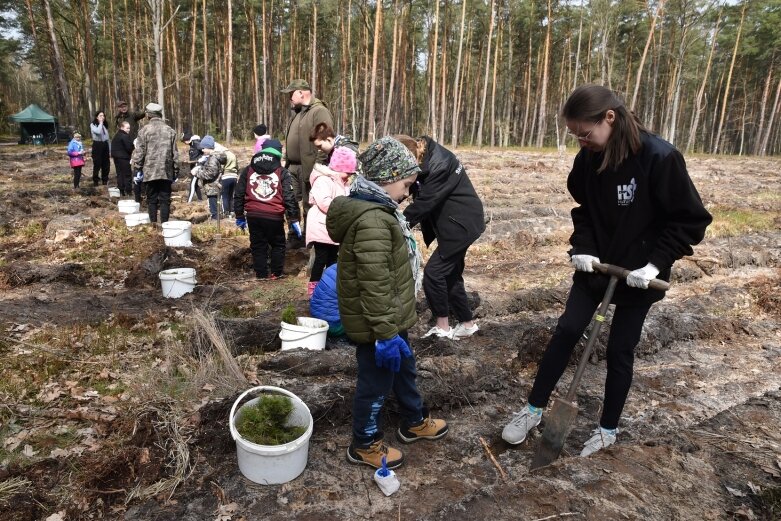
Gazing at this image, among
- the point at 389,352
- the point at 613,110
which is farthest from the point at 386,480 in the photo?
the point at 613,110

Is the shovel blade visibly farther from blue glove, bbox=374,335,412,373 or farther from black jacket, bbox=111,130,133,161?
black jacket, bbox=111,130,133,161

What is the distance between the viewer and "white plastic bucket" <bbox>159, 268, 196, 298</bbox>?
559 centimetres

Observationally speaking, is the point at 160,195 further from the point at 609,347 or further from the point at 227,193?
the point at 609,347

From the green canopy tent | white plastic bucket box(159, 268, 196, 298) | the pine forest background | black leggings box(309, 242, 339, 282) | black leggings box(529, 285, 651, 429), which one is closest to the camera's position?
black leggings box(529, 285, 651, 429)

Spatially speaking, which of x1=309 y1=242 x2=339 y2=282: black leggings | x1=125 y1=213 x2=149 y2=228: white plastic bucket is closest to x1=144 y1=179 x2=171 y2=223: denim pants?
x1=125 y1=213 x2=149 y2=228: white plastic bucket

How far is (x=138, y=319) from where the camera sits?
4.81 m

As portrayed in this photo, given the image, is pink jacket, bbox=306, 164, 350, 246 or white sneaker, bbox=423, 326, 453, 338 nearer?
white sneaker, bbox=423, 326, 453, 338

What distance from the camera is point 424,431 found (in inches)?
121

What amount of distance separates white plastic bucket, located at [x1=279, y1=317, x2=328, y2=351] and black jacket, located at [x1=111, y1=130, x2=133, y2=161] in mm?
8972

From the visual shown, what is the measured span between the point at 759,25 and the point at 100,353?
49037 millimetres

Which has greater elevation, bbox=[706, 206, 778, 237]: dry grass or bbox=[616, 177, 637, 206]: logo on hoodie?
bbox=[616, 177, 637, 206]: logo on hoodie

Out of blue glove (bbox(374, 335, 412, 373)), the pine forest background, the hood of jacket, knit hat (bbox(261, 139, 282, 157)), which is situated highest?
the pine forest background

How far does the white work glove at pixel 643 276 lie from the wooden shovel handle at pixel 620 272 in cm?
3

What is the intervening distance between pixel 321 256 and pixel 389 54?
35485 millimetres
